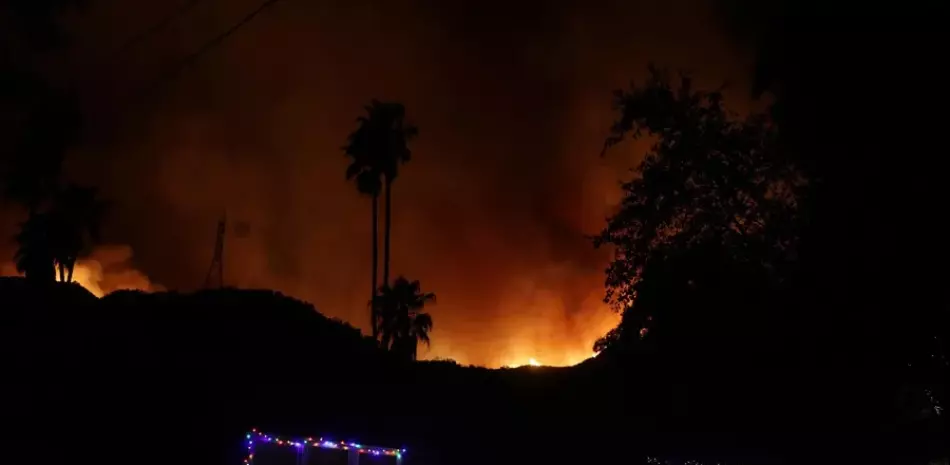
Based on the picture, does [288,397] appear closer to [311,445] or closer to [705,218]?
[311,445]

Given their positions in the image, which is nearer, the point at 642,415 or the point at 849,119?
the point at 849,119

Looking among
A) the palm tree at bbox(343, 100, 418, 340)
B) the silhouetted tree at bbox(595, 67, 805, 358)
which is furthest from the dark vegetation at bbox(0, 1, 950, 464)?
the palm tree at bbox(343, 100, 418, 340)

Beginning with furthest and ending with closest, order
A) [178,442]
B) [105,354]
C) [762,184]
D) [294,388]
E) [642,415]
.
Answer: [294,388]
[105,354]
[178,442]
[642,415]
[762,184]

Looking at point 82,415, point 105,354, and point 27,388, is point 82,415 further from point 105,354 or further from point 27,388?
point 105,354

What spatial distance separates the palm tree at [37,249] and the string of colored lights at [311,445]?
38.7 meters

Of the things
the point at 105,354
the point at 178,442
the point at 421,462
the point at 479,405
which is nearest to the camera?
the point at 421,462

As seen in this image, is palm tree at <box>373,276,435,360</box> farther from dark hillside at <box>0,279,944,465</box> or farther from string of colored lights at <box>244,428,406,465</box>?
string of colored lights at <box>244,428,406,465</box>

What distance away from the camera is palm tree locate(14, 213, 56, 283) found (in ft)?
166

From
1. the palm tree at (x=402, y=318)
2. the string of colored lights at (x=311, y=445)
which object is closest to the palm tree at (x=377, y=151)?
the palm tree at (x=402, y=318)

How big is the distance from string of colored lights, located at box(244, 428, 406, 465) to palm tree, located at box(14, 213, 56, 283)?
38.7 metres

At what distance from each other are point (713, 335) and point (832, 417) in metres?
2.69

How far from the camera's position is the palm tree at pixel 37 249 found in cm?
5050

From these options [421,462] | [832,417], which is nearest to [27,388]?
[421,462]

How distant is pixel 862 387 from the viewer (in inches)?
518
